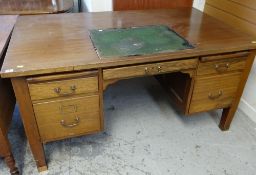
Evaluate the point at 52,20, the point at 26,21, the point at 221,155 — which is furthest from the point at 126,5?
the point at 221,155

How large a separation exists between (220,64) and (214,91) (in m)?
0.18

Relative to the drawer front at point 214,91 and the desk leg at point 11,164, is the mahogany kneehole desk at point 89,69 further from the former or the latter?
the desk leg at point 11,164

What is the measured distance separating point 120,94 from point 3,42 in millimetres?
1020

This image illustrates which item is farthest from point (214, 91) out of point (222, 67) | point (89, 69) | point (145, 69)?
point (89, 69)

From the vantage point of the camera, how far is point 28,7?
1.80 meters

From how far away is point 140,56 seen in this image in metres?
1.10

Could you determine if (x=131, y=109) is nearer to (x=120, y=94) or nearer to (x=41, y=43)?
(x=120, y=94)

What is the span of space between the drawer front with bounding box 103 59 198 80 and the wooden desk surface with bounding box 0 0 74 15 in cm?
97

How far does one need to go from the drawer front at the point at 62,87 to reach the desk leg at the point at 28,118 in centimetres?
3

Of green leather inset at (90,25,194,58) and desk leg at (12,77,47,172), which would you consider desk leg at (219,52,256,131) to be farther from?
desk leg at (12,77,47,172)

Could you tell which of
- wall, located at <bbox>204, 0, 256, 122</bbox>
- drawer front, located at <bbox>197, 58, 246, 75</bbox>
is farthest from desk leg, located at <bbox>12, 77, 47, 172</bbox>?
wall, located at <bbox>204, 0, 256, 122</bbox>

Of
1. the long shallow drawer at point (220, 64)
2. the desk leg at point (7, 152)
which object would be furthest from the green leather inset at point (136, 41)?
the desk leg at point (7, 152)

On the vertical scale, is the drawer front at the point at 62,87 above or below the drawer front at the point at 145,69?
below

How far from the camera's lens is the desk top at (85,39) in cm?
103
